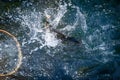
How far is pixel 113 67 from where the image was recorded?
5941mm

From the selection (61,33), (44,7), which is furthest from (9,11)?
(61,33)

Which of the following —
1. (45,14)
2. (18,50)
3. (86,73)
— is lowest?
(86,73)

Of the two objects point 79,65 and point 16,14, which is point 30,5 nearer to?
point 16,14

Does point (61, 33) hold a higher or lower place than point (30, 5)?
lower

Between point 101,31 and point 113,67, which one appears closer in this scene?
point 113,67

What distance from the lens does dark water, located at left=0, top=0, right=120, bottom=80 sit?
596 cm

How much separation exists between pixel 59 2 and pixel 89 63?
5.44ft

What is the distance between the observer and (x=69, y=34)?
6301 mm

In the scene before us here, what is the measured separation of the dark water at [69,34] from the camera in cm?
596

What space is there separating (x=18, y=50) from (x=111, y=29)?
6.93 ft

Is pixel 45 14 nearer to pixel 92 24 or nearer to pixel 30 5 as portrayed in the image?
pixel 30 5

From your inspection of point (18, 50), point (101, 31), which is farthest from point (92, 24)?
point (18, 50)

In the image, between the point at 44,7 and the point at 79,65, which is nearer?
the point at 79,65

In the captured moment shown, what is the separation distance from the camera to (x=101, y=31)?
633 centimetres
